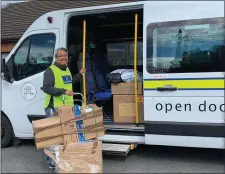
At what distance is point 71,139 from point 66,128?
0.54 feet

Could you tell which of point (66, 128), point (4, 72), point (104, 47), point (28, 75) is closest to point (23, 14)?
point (104, 47)

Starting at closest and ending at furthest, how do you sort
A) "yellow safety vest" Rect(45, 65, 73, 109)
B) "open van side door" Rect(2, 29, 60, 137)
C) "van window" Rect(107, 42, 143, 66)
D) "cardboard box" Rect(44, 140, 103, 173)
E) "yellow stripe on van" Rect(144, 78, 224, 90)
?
1. "cardboard box" Rect(44, 140, 103, 173)
2. "yellow stripe on van" Rect(144, 78, 224, 90)
3. "yellow safety vest" Rect(45, 65, 73, 109)
4. "open van side door" Rect(2, 29, 60, 137)
5. "van window" Rect(107, 42, 143, 66)

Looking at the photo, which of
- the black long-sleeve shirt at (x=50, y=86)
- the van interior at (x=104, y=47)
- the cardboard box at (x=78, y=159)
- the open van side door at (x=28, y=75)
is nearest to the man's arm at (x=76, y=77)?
the van interior at (x=104, y=47)

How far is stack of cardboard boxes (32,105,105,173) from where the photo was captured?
3.99m

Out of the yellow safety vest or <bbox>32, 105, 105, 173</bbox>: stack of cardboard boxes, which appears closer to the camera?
<bbox>32, 105, 105, 173</bbox>: stack of cardboard boxes

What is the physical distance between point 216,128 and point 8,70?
11.1 ft

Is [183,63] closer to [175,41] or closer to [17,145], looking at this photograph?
[175,41]

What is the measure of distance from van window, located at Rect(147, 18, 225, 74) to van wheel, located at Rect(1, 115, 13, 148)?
2.65 m

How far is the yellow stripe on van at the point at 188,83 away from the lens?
4.27 metres

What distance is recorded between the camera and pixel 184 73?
175 inches

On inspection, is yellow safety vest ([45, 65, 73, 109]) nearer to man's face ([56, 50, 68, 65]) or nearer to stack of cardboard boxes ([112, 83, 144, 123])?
man's face ([56, 50, 68, 65])

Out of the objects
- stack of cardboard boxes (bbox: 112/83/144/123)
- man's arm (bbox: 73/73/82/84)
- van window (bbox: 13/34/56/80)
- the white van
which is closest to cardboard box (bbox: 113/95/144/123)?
stack of cardboard boxes (bbox: 112/83/144/123)

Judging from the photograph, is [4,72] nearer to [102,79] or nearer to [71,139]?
[102,79]

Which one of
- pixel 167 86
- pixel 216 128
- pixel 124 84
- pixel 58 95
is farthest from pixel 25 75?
pixel 216 128
